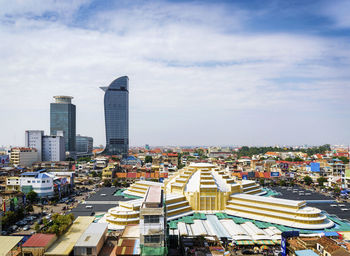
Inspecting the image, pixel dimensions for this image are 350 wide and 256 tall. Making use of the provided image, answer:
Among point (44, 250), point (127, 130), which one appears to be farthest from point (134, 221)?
point (127, 130)

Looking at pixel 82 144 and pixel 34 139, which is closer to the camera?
pixel 34 139

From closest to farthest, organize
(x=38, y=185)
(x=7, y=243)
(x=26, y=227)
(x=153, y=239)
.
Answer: (x=153, y=239)
(x=7, y=243)
(x=26, y=227)
(x=38, y=185)

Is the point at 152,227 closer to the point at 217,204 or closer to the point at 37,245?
the point at 37,245

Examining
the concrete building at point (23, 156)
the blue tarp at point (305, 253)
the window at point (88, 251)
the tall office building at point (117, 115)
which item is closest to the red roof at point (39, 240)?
the window at point (88, 251)

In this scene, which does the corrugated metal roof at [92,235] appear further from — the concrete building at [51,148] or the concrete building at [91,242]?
the concrete building at [51,148]

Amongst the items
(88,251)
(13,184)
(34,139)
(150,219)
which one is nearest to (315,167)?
(150,219)

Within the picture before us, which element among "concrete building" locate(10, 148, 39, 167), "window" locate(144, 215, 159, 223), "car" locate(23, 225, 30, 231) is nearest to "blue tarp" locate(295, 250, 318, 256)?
"window" locate(144, 215, 159, 223)

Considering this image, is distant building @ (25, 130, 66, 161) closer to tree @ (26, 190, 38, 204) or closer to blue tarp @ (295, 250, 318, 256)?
tree @ (26, 190, 38, 204)
